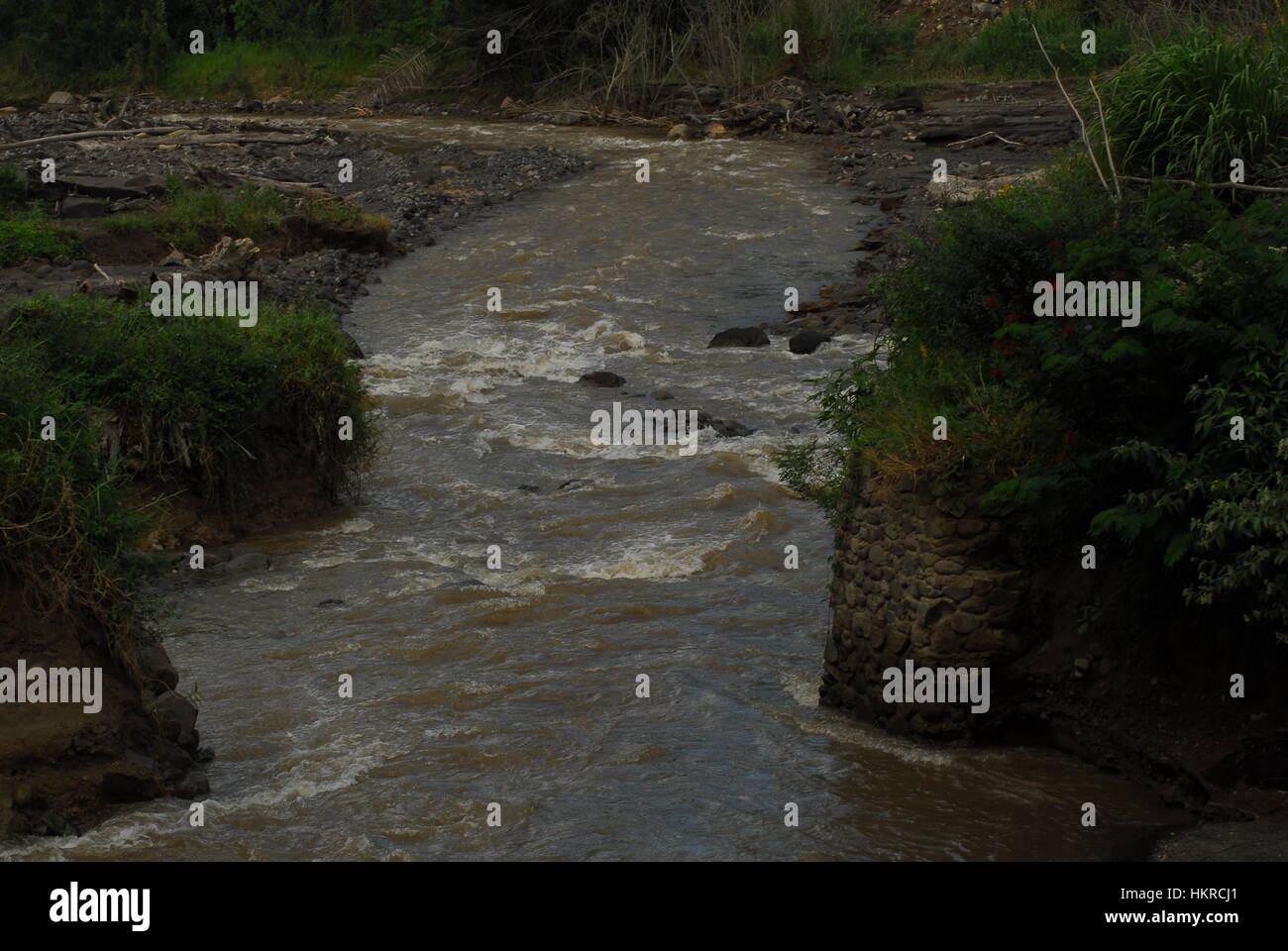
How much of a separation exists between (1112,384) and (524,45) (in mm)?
34004

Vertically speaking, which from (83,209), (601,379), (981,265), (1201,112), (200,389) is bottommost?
(601,379)

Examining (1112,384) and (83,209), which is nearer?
(1112,384)

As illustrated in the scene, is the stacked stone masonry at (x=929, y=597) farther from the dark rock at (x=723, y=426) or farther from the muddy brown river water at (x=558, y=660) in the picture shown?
the dark rock at (x=723, y=426)

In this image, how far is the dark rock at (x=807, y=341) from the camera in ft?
59.2

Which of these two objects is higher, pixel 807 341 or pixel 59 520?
pixel 807 341

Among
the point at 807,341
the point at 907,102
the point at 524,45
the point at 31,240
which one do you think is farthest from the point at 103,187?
the point at 524,45

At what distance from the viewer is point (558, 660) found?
1007 cm

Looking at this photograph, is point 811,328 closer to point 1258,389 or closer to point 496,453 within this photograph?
point 496,453

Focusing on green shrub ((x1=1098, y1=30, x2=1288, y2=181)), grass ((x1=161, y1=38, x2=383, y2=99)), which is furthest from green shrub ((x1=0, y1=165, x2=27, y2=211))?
grass ((x1=161, y1=38, x2=383, y2=99))

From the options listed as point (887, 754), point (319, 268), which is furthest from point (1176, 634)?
point (319, 268)

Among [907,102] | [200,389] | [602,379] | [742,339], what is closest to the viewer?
[200,389]

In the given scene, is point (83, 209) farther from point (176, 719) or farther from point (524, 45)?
point (524, 45)

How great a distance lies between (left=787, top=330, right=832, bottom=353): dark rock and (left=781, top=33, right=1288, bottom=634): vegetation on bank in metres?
7.60

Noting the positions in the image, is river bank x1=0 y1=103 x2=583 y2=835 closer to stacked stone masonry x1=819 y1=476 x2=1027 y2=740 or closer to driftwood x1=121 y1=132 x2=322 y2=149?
driftwood x1=121 y1=132 x2=322 y2=149
